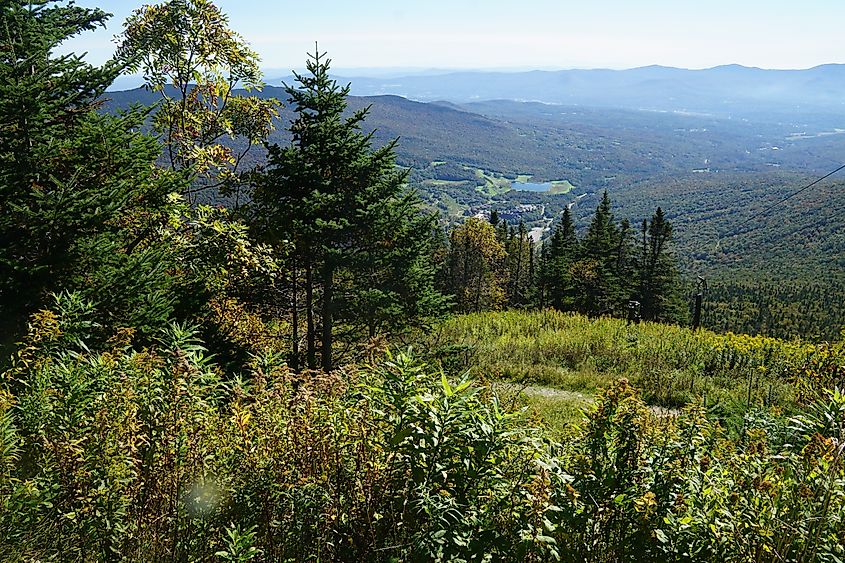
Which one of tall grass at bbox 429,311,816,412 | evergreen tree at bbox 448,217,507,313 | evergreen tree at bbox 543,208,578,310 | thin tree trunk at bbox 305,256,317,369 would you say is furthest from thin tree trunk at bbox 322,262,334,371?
evergreen tree at bbox 448,217,507,313

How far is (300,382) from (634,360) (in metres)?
10.1

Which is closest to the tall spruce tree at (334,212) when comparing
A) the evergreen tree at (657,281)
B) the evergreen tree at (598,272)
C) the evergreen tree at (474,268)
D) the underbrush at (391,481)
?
the underbrush at (391,481)

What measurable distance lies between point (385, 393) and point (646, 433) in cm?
132

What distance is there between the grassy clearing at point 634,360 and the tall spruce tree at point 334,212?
2236mm

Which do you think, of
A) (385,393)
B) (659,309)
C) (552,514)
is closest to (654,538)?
(552,514)

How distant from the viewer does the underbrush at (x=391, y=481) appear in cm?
238

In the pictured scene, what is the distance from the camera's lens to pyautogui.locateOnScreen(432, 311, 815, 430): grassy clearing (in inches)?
405

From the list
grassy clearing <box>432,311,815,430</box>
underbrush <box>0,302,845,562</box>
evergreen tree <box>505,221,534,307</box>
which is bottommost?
evergreen tree <box>505,221,534,307</box>

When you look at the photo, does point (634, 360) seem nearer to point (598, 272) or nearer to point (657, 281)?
point (598, 272)

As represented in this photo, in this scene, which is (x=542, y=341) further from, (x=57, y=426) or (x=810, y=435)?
(x=57, y=426)

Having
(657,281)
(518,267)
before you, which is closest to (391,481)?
(657,281)

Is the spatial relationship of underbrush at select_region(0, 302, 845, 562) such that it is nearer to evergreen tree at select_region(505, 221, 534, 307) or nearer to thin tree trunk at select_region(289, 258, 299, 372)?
thin tree trunk at select_region(289, 258, 299, 372)

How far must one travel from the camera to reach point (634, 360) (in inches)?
479

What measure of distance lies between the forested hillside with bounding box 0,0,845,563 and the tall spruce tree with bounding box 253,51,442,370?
0.17 feet
